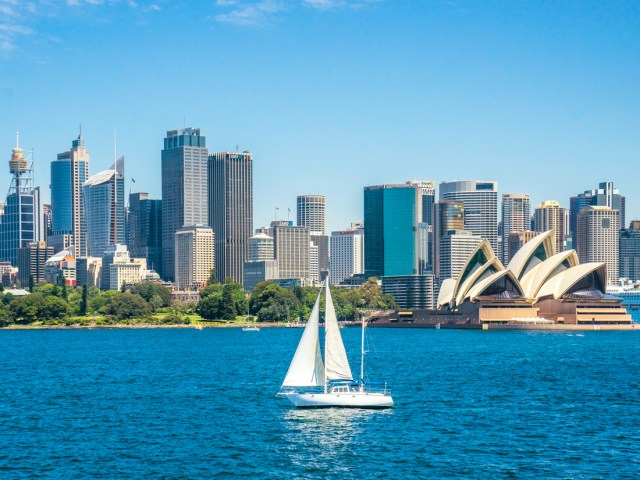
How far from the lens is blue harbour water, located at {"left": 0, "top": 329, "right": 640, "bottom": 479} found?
4469cm

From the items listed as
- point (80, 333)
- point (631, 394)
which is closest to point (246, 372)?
point (631, 394)

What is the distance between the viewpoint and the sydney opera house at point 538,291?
6334 inches

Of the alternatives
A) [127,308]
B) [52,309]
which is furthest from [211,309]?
[52,309]

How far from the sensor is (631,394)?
2670 inches

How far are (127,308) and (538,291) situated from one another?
6779 cm

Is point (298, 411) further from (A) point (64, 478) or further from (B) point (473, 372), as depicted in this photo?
(B) point (473, 372)

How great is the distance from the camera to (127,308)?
189250 millimetres

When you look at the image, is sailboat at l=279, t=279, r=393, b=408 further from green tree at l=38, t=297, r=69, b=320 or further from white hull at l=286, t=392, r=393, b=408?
green tree at l=38, t=297, r=69, b=320

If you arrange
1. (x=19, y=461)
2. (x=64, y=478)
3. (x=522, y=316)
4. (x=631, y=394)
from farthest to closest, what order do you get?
(x=522, y=316) < (x=631, y=394) < (x=19, y=461) < (x=64, y=478)

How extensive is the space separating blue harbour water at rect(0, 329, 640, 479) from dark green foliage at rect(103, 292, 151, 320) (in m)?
88.6

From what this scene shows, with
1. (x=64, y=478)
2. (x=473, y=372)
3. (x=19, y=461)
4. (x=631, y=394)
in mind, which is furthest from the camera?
(x=473, y=372)

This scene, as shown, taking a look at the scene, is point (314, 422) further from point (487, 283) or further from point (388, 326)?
point (388, 326)

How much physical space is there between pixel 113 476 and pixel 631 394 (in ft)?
119

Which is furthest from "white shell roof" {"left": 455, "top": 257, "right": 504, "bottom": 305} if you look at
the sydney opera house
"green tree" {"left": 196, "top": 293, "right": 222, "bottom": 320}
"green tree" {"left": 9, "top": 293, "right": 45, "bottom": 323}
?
"green tree" {"left": 9, "top": 293, "right": 45, "bottom": 323}
